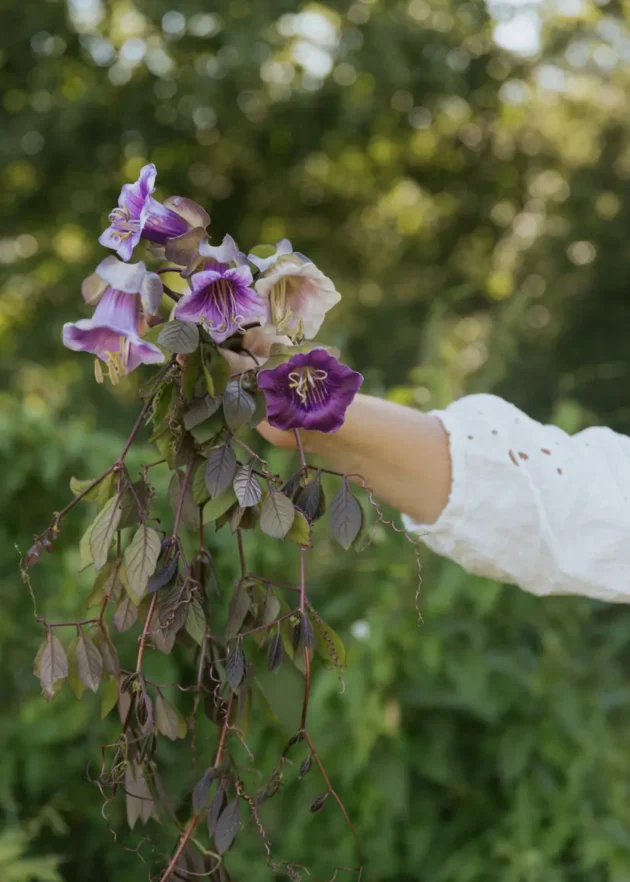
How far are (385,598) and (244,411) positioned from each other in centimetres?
137

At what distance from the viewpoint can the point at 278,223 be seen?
7930 millimetres

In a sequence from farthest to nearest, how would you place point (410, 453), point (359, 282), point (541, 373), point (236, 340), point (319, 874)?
1. point (359, 282)
2. point (541, 373)
3. point (319, 874)
4. point (410, 453)
5. point (236, 340)

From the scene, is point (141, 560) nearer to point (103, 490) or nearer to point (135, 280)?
point (103, 490)

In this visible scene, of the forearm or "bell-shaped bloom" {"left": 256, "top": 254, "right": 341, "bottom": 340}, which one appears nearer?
"bell-shaped bloom" {"left": 256, "top": 254, "right": 341, "bottom": 340}

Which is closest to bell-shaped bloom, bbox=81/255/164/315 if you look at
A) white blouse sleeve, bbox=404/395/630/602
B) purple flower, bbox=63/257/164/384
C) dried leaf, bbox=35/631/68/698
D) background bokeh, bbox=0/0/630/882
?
purple flower, bbox=63/257/164/384

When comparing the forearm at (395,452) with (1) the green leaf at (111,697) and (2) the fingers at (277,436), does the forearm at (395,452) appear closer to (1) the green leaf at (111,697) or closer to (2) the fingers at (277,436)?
(2) the fingers at (277,436)

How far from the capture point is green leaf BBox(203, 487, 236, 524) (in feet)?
2.85

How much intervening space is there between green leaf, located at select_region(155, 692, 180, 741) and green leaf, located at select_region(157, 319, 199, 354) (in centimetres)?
33

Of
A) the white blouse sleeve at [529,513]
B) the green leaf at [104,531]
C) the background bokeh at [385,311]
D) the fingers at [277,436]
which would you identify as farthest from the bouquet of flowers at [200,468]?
the background bokeh at [385,311]

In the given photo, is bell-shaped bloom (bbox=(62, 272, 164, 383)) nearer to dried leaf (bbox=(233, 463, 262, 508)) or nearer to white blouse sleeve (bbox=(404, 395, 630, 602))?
dried leaf (bbox=(233, 463, 262, 508))

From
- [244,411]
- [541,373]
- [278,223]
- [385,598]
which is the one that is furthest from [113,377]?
[278,223]

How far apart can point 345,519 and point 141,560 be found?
Answer: 19 cm

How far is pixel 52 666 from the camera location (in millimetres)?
875

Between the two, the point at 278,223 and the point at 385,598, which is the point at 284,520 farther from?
the point at 278,223
